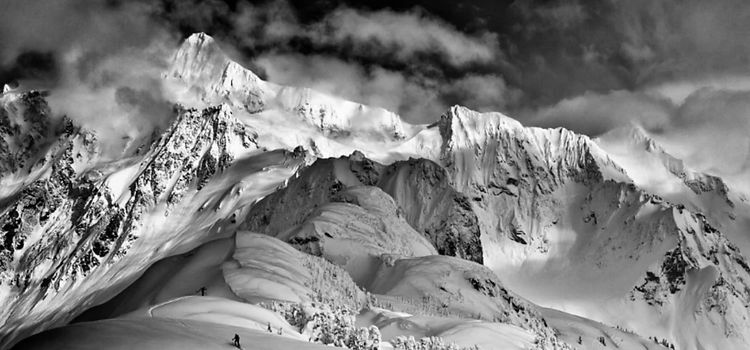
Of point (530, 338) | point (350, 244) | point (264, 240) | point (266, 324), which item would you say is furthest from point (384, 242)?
point (266, 324)

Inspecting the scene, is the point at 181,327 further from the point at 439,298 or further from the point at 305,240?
the point at 305,240

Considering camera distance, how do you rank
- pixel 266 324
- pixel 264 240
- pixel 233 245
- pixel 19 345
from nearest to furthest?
pixel 19 345 → pixel 266 324 → pixel 233 245 → pixel 264 240

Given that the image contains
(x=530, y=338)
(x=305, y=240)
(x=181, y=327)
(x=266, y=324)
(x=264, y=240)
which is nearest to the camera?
(x=181, y=327)

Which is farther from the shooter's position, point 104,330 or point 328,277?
point 328,277

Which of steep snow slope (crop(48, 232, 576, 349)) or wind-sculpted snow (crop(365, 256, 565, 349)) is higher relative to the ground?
wind-sculpted snow (crop(365, 256, 565, 349))

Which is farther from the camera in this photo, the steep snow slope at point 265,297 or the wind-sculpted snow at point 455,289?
the wind-sculpted snow at point 455,289

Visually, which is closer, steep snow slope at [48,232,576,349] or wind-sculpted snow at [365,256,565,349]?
steep snow slope at [48,232,576,349]

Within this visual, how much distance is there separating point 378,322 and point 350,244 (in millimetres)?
66137

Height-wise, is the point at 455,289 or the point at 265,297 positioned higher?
the point at 455,289

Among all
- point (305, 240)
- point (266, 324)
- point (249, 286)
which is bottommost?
point (266, 324)

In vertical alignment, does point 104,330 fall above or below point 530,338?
below

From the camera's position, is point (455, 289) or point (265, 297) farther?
point (455, 289)

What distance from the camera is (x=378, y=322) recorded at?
7150 centimetres

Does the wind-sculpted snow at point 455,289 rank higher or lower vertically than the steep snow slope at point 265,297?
higher
